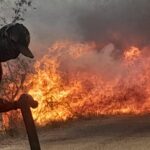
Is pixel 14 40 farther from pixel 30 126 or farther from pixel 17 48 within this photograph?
pixel 30 126

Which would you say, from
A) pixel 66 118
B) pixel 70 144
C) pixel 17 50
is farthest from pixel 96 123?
pixel 17 50

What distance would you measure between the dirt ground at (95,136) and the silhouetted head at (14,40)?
14.9 m

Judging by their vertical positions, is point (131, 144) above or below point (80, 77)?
below

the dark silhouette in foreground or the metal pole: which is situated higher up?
the dark silhouette in foreground

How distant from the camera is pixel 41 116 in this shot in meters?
28.8

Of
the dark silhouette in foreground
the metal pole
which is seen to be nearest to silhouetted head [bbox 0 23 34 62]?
the dark silhouette in foreground

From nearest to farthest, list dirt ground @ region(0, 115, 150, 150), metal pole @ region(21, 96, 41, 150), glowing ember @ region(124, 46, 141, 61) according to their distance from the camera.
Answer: metal pole @ region(21, 96, 41, 150), dirt ground @ region(0, 115, 150, 150), glowing ember @ region(124, 46, 141, 61)

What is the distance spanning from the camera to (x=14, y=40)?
2602 mm

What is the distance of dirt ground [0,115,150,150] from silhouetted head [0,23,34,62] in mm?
14884

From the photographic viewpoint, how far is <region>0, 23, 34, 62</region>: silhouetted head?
2.61 metres

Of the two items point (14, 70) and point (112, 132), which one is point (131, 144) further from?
point (14, 70)

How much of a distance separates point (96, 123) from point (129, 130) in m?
4.90

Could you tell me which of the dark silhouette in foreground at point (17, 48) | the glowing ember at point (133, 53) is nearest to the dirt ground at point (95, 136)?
the glowing ember at point (133, 53)

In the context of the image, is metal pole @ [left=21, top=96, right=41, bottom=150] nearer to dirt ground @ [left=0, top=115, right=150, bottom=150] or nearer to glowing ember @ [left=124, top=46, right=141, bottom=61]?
dirt ground @ [left=0, top=115, right=150, bottom=150]
